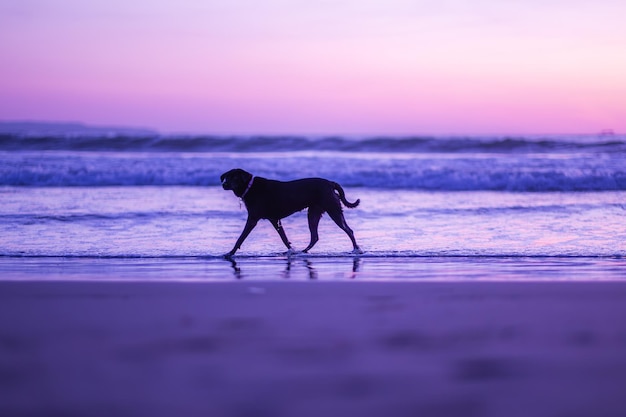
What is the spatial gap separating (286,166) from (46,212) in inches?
403

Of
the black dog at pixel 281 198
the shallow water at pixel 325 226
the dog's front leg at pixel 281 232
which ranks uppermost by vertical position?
the black dog at pixel 281 198

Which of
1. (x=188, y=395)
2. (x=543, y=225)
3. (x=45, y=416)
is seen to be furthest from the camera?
(x=543, y=225)

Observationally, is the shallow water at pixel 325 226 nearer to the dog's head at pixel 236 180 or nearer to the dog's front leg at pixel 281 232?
the dog's front leg at pixel 281 232

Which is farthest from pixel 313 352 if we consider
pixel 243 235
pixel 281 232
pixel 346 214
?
pixel 346 214

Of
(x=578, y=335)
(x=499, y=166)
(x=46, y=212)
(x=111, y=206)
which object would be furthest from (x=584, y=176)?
(x=578, y=335)

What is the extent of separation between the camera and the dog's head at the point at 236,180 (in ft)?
29.5

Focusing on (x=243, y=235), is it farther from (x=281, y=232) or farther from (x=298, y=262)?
(x=298, y=262)

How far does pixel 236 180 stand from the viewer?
9016 mm

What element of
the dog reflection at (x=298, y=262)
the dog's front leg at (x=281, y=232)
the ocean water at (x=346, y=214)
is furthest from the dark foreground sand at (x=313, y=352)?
the dog's front leg at (x=281, y=232)

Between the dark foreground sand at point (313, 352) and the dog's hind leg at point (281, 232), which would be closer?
the dark foreground sand at point (313, 352)

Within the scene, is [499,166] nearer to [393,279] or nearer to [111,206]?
[111,206]

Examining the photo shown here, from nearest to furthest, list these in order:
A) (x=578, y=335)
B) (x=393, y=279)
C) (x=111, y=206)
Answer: (x=578, y=335) < (x=393, y=279) < (x=111, y=206)

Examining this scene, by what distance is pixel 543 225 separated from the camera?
11414 millimetres

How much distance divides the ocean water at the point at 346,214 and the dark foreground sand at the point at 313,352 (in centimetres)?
192
